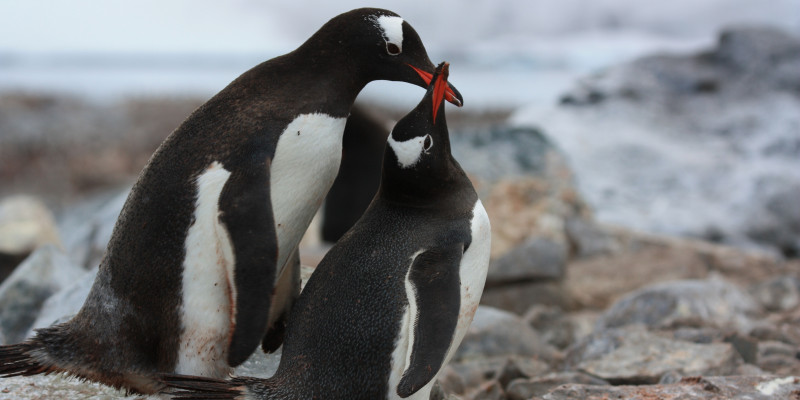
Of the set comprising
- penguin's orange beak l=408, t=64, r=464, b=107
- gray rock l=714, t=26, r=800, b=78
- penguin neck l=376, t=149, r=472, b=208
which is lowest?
penguin neck l=376, t=149, r=472, b=208

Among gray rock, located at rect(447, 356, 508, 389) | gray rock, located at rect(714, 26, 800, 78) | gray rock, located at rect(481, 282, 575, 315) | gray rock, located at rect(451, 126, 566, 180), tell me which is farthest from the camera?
gray rock, located at rect(714, 26, 800, 78)

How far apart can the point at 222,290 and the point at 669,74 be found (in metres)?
10.7

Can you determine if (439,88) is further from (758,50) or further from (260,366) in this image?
(758,50)

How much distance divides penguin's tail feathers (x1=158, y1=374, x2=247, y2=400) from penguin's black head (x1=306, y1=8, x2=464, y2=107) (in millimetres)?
1069

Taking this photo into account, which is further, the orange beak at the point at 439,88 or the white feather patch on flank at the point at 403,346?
the orange beak at the point at 439,88

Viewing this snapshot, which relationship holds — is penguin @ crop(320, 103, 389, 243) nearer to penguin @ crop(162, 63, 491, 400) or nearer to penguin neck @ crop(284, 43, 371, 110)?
penguin neck @ crop(284, 43, 371, 110)

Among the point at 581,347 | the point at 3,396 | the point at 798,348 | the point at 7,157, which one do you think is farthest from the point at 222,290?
the point at 7,157

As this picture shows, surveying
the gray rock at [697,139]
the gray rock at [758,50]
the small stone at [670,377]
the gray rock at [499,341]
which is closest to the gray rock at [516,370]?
the gray rock at [499,341]

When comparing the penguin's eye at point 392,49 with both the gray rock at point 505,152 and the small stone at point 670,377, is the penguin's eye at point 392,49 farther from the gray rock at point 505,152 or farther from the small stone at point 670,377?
the gray rock at point 505,152

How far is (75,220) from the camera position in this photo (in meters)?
8.01

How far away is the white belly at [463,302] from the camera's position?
6.86 feet

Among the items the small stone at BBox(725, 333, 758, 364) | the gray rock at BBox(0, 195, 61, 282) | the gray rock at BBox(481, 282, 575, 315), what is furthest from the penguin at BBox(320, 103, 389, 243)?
the small stone at BBox(725, 333, 758, 364)

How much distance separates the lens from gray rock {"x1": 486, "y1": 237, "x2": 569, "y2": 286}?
17.0ft

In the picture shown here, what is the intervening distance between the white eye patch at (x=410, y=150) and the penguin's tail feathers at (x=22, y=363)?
1.29 m
